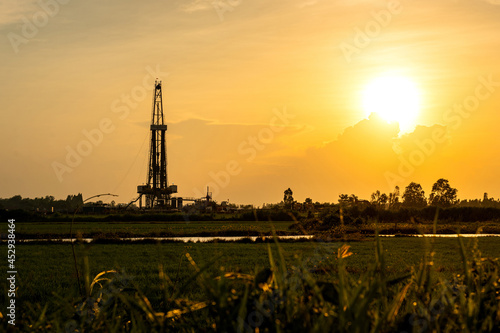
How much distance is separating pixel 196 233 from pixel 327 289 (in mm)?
40808

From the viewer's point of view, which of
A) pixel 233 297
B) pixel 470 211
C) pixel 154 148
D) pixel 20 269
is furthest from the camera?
pixel 154 148

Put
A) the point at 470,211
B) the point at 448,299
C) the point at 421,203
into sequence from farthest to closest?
the point at 421,203
the point at 470,211
the point at 448,299

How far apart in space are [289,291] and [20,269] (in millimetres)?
19553

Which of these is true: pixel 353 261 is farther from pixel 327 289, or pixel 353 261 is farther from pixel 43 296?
pixel 327 289

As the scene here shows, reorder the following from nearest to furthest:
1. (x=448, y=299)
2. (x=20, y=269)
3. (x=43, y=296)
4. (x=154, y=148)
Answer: (x=448, y=299) < (x=43, y=296) < (x=20, y=269) < (x=154, y=148)

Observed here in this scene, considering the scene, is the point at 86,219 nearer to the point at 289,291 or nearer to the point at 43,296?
the point at 43,296

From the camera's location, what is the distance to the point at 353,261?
20531mm

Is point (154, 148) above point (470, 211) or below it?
above

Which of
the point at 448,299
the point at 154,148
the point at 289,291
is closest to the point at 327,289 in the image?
the point at 289,291

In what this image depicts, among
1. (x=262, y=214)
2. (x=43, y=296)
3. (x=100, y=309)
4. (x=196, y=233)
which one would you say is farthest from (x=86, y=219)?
(x=100, y=309)

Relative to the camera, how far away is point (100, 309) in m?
2.88

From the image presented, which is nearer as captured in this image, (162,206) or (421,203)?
(162,206)

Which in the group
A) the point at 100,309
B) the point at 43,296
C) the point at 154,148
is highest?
the point at 154,148

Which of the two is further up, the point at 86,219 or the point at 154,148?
the point at 154,148
